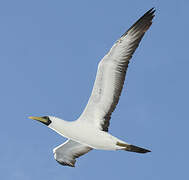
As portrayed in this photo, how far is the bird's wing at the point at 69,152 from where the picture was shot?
22.8 m

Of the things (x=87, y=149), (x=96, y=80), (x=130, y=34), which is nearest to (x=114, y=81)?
(x=96, y=80)

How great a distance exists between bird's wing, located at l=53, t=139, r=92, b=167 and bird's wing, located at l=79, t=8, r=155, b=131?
2.43 metres

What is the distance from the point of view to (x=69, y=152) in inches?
906

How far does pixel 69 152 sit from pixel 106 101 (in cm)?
378

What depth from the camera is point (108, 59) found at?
19406mm

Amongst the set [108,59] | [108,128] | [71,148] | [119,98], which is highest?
[108,59]

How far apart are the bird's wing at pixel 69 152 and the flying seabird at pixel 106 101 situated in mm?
1228

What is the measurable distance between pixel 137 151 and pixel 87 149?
3.32 m

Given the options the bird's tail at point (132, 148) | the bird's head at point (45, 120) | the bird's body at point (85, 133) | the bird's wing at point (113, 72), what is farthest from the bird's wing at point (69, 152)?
the bird's tail at point (132, 148)

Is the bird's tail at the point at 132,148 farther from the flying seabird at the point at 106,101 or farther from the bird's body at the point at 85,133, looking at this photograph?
the bird's body at the point at 85,133

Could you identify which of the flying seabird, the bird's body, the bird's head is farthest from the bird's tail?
the bird's head

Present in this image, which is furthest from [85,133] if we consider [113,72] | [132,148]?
[113,72]

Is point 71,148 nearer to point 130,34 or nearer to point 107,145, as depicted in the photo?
point 107,145

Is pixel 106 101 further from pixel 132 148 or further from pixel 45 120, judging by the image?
pixel 45 120
